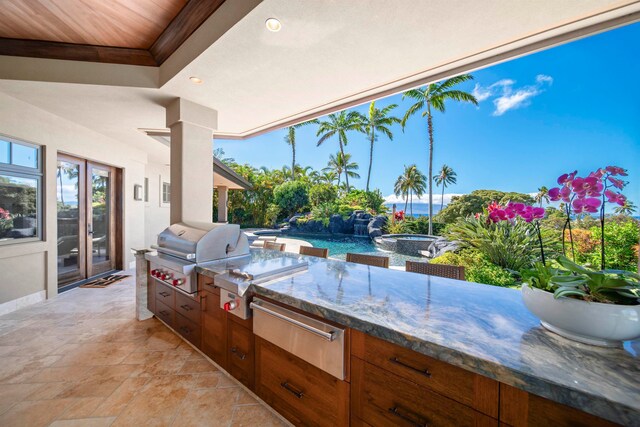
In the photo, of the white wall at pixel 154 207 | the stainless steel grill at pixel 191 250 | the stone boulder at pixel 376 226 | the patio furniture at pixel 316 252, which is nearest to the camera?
the stainless steel grill at pixel 191 250

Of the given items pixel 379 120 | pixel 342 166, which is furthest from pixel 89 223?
pixel 342 166

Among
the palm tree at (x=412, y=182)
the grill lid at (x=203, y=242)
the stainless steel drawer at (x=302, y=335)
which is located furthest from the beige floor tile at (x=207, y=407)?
the palm tree at (x=412, y=182)

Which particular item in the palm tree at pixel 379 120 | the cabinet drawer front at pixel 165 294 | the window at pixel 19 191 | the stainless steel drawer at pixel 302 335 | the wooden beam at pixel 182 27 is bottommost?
the cabinet drawer front at pixel 165 294

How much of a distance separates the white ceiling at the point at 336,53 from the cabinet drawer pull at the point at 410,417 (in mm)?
2246

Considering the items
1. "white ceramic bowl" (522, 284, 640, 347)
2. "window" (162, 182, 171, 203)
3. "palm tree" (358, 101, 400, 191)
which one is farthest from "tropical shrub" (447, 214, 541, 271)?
"palm tree" (358, 101, 400, 191)

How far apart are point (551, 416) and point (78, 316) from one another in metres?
4.58

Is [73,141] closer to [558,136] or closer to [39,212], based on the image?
[39,212]

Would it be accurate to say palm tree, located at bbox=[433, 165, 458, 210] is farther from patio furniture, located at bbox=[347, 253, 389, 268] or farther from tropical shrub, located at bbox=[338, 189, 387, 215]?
patio furniture, located at bbox=[347, 253, 389, 268]

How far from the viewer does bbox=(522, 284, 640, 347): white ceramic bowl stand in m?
0.80

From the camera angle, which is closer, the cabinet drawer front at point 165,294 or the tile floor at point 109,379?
the tile floor at point 109,379

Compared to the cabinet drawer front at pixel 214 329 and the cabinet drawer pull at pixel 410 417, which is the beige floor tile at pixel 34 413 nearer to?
the cabinet drawer front at pixel 214 329

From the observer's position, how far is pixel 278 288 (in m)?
1.51

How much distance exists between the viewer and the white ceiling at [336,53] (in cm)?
165

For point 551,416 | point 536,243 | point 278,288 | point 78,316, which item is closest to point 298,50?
point 278,288
